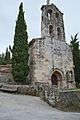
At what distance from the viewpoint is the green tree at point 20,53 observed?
71.1 ft

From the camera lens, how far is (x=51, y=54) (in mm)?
24359

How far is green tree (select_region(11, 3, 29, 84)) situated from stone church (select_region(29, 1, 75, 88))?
136 cm

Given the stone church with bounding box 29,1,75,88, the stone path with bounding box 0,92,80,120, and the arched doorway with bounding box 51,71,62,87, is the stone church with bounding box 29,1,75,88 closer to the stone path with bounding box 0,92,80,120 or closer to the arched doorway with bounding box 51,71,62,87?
the arched doorway with bounding box 51,71,62,87

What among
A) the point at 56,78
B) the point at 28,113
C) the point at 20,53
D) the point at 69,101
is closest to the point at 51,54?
the point at 56,78

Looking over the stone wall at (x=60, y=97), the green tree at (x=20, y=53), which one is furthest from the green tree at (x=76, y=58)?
the stone wall at (x=60, y=97)

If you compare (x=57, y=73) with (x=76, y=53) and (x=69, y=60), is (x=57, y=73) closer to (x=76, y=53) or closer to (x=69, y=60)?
(x=69, y=60)

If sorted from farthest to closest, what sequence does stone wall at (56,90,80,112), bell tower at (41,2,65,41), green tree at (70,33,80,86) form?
1. green tree at (70,33,80,86)
2. bell tower at (41,2,65,41)
3. stone wall at (56,90,80,112)

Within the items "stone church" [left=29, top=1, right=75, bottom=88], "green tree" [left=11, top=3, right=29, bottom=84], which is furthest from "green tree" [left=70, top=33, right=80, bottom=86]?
"green tree" [left=11, top=3, right=29, bottom=84]

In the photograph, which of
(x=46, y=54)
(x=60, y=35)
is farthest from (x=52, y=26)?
(x=46, y=54)

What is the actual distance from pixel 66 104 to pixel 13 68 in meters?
10.5

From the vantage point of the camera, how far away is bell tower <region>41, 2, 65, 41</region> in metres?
25.1

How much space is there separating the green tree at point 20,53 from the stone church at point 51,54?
1358mm

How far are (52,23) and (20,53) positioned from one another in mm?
6721

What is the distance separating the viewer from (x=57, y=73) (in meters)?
24.9
